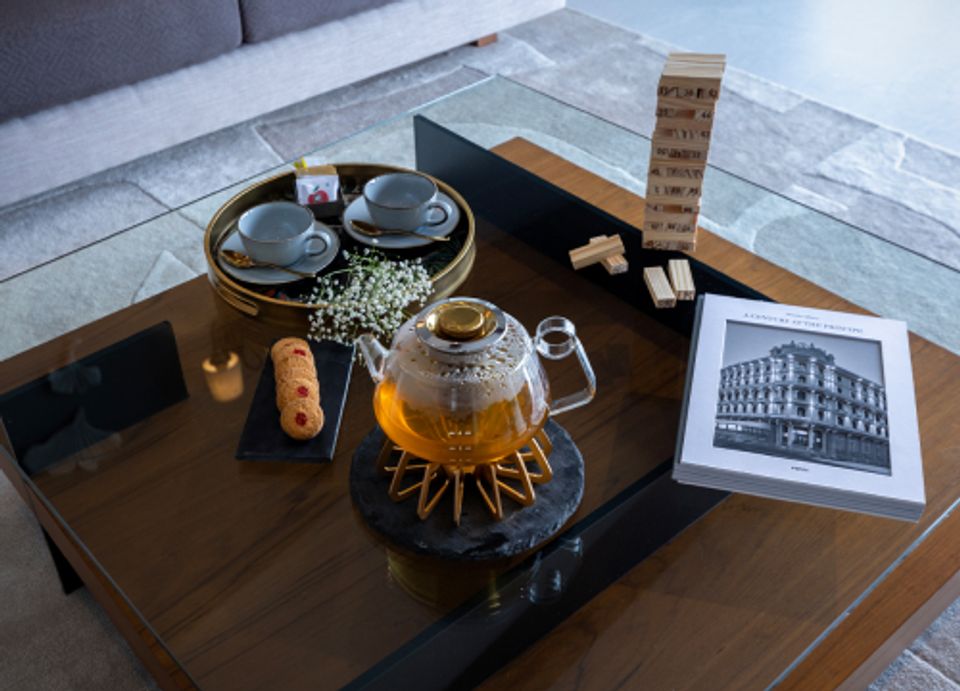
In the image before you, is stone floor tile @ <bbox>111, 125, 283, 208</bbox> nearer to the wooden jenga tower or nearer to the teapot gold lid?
the wooden jenga tower

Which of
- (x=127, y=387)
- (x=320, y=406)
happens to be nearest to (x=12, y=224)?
(x=127, y=387)

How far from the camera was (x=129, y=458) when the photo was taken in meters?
1.12

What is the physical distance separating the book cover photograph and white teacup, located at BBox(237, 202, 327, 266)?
1.75 feet

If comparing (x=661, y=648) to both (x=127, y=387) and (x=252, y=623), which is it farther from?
(x=127, y=387)

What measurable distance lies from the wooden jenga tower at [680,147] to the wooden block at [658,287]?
0.07m

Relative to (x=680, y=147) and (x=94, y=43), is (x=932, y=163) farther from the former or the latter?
(x=94, y=43)

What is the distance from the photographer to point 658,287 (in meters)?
1.30

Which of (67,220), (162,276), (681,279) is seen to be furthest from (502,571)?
(67,220)

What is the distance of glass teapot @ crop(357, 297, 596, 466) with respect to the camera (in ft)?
3.03

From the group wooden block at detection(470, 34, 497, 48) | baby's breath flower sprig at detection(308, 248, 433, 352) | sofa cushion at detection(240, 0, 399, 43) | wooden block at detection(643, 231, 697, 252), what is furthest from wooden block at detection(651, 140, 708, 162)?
wooden block at detection(470, 34, 497, 48)

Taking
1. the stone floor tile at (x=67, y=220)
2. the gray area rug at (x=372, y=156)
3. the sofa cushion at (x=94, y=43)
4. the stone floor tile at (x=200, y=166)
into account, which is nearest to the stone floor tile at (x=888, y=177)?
the gray area rug at (x=372, y=156)

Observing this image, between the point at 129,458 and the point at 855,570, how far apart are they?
2.68ft

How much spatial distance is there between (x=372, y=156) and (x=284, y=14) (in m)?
0.89

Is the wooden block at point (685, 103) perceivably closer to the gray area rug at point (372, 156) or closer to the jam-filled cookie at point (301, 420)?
the gray area rug at point (372, 156)
